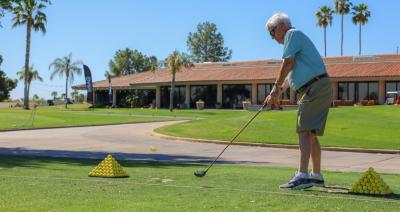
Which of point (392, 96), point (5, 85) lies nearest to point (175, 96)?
point (392, 96)

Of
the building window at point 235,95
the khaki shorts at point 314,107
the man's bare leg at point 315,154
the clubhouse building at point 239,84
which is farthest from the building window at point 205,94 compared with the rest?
the khaki shorts at point 314,107

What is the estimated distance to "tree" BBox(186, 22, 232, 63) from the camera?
11550 cm

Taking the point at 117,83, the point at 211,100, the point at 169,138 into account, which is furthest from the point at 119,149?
the point at 117,83

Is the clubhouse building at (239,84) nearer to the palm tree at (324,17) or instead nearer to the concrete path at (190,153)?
the palm tree at (324,17)

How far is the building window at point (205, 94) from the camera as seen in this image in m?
67.8

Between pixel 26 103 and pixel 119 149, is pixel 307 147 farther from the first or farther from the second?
pixel 26 103

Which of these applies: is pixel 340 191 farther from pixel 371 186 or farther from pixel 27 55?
pixel 27 55

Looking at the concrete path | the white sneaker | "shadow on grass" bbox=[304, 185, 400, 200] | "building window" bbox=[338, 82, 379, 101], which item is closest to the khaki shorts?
the white sneaker

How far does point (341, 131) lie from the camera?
2520cm

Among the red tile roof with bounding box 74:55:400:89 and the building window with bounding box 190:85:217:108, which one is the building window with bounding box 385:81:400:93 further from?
the building window with bounding box 190:85:217:108

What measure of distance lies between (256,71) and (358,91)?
1066 cm

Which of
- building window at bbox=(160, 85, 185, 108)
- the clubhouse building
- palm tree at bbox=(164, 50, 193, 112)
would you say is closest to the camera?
the clubhouse building

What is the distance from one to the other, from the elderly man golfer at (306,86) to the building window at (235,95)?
185ft

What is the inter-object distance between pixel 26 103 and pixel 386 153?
5527 cm
